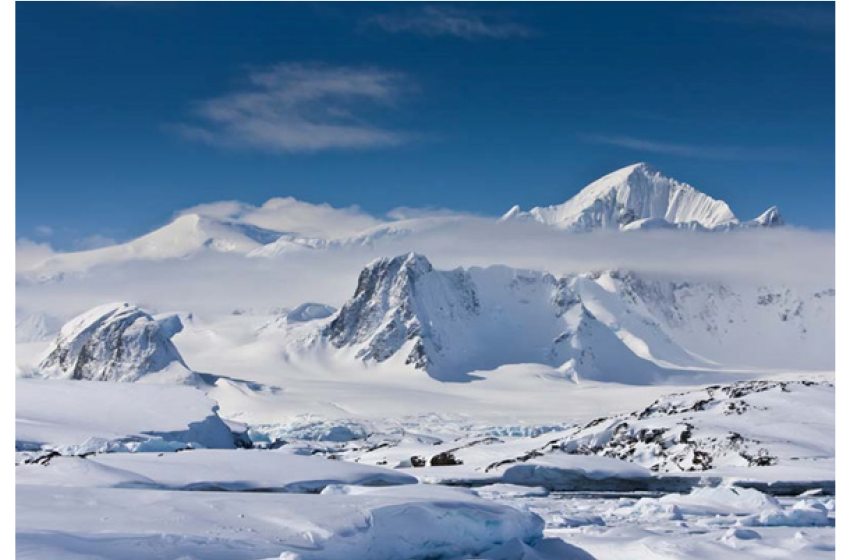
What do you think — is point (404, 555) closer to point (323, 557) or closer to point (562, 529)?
point (323, 557)

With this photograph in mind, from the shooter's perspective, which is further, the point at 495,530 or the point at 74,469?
the point at 74,469

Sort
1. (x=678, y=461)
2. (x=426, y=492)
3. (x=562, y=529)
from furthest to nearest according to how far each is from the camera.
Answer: (x=678, y=461)
(x=562, y=529)
(x=426, y=492)

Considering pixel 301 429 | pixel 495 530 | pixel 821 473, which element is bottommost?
pixel 301 429

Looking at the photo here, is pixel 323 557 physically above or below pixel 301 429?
above

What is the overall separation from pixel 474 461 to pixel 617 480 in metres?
21.1

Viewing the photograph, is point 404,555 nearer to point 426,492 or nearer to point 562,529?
point 426,492

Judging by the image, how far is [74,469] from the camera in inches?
Result: 1346

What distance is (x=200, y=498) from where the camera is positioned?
84.3 feet

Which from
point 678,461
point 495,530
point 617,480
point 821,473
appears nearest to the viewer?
point 495,530

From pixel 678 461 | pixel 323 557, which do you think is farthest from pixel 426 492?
pixel 678 461

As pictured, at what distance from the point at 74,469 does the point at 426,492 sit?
12011 millimetres
